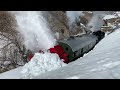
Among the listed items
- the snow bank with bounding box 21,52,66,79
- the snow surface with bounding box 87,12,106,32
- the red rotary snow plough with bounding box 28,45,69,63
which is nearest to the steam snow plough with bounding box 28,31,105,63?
the red rotary snow plough with bounding box 28,45,69,63

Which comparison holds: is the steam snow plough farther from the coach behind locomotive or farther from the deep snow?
the deep snow

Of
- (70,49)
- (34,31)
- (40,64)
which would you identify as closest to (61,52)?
(70,49)

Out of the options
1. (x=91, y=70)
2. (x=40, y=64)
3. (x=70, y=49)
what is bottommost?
(x=40, y=64)

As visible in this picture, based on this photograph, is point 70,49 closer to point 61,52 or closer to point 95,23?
point 61,52

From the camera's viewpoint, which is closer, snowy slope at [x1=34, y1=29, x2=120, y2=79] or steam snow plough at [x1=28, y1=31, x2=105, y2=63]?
snowy slope at [x1=34, y1=29, x2=120, y2=79]

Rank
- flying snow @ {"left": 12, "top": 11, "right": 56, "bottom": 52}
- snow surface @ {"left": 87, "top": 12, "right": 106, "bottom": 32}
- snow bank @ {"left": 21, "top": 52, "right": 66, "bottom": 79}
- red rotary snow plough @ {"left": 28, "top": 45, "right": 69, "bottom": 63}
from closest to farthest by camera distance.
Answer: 1. snow bank @ {"left": 21, "top": 52, "right": 66, "bottom": 79}
2. red rotary snow plough @ {"left": 28, "top": 45, "right": 69, "bottom": 63}
3. flying snow @ {"left": 12, "top": 11, "right": 56, "bottom": 52}
4. snow surface @ {"left": 87, "top": 12, "right": 106, "bottom": 32}

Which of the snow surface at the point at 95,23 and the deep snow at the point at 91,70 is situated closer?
the deep snow at the point at 91,70

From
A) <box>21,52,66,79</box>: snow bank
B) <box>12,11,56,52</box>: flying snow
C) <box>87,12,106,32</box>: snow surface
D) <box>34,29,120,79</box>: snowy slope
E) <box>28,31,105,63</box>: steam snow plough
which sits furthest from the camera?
<box>87,12,106,32</box>: snow surface

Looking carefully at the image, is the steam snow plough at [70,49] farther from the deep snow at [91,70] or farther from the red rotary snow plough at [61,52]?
the deep snow at [91,70]

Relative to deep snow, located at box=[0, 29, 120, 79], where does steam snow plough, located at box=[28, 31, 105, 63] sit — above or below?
below

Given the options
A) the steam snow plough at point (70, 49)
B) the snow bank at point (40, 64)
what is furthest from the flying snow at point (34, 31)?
the snow bank at point (40, 64)
